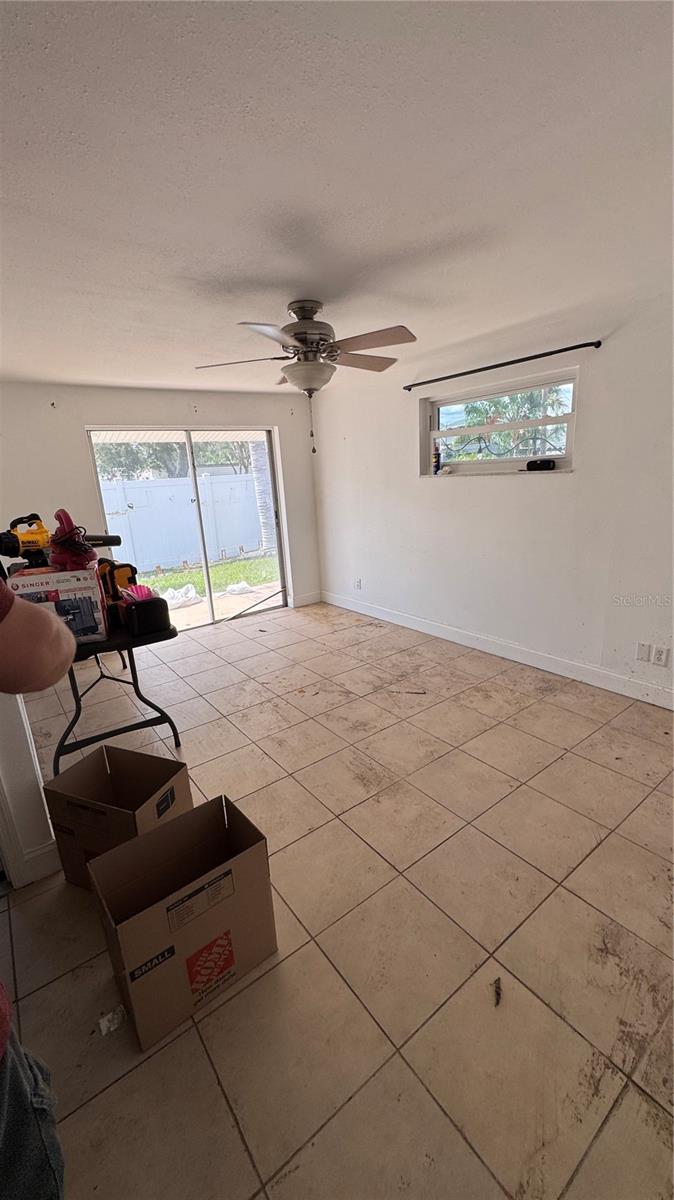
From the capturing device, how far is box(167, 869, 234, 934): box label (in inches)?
46.1

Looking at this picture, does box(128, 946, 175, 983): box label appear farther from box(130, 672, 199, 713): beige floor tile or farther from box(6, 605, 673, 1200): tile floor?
box(130, 672, 199, 713): beige floor tile

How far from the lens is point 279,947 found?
1468mm

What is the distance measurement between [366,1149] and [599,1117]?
1.78 ft

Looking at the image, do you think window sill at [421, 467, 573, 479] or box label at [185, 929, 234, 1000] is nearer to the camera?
box label at [185, 929, 234, 1000]

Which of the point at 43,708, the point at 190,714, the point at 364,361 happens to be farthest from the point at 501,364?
the point at 43,708

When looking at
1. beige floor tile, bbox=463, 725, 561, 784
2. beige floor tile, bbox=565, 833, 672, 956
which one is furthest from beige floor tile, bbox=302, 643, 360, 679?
beige floor tile, bbox=565, 833, 672, 956

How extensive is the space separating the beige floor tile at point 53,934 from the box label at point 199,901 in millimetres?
562

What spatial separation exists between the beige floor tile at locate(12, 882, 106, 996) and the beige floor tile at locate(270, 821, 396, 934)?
0.63 metres

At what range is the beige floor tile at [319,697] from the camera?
2.97 m

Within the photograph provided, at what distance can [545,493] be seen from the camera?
310 centimetres

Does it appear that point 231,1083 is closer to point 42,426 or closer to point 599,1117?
point 599,1117

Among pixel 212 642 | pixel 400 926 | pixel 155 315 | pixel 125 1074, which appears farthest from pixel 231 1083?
pixel 212 642

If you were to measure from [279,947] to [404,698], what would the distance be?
177cm

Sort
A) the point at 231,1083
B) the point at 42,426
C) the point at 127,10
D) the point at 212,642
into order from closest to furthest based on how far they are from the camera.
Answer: the point at 127,10
the point at 231,1083
the point at 42,426
the point at 212,642
